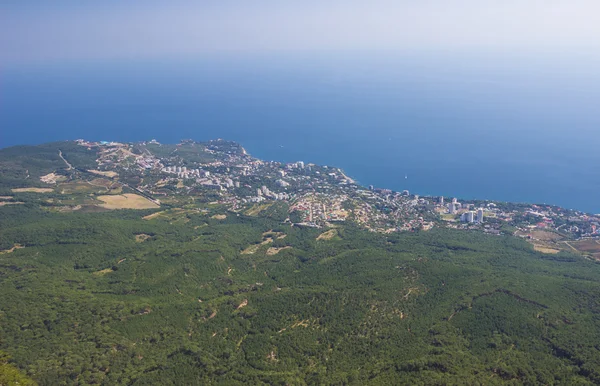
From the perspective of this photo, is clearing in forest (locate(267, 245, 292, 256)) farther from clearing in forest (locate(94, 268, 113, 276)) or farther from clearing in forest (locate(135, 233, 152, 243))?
clearing in forest (locate(94, 268, 113, 276))

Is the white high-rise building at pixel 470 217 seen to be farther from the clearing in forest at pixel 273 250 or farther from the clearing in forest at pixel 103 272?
the clearing in forest at pixel 103 272

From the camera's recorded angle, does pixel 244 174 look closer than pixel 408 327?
No

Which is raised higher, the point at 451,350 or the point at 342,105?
the point at 342,105

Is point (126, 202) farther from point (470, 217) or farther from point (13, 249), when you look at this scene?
point (470, 217)

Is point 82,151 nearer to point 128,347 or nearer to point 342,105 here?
point 128,347

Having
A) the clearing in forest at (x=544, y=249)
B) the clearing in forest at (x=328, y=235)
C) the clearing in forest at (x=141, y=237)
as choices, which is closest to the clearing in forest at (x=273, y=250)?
the clearing in forest at (x=328, y=235)

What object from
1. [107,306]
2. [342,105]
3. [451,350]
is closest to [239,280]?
[107,306]

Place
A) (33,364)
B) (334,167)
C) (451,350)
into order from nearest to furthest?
(33,364) < (451,350) < (334,167)

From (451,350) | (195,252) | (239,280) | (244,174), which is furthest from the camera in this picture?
(244,174)
